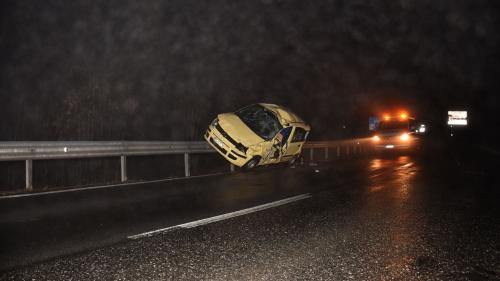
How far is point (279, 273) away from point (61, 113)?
10721 millimetres

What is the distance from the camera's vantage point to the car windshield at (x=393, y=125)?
21242 millimetres

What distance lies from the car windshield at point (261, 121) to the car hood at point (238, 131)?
0.23m

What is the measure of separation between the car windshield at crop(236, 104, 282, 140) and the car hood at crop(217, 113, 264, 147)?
23 cm

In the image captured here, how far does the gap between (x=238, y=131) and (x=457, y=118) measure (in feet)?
199

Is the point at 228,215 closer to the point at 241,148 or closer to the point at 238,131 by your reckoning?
the point at 241,148

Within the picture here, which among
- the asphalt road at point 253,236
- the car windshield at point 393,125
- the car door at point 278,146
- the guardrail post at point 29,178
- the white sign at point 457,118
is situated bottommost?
the asphalt road at point 253,236

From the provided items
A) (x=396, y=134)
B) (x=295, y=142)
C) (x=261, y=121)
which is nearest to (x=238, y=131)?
(x=261, y=121)

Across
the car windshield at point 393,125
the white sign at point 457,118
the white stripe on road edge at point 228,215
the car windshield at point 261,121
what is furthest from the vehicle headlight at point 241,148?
the white sign at point 457,118

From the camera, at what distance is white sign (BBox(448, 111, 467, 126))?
60.9 metres

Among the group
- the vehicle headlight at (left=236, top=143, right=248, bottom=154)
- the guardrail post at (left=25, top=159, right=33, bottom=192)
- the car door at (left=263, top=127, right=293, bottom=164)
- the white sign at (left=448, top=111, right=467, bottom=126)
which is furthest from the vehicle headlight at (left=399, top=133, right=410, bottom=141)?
the white sign at (left=448, top=111, right=467, bottom=126)

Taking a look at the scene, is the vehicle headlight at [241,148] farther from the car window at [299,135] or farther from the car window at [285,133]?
the car window at [299,135]

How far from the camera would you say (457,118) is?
6150 cm

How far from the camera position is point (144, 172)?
13359mm

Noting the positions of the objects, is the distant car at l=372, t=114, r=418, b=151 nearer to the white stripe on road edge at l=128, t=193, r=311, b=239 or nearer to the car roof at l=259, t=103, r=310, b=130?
the car roof at l=259, t=103, r=310, b=130
